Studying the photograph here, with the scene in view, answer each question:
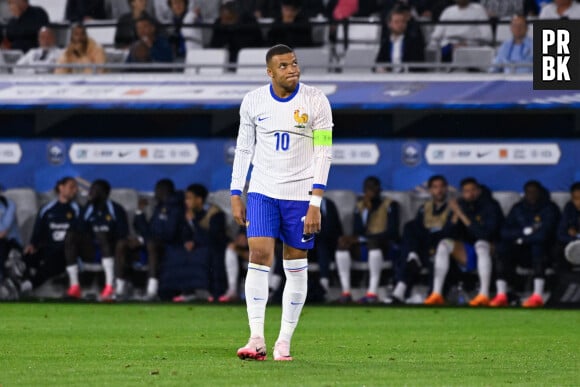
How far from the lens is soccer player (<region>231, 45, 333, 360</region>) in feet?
30.8

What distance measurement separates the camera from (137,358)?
9.77m

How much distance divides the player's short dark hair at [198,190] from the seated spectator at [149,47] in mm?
1865

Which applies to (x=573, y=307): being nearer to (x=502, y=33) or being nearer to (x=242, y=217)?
(x=502, y=33)

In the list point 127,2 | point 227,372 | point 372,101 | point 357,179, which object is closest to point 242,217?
point 227,372

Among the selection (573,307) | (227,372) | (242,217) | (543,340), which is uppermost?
(242,217)

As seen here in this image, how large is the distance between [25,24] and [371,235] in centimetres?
599

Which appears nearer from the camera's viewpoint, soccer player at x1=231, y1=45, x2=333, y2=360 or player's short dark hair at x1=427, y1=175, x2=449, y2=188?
soccer player at x1=231, y1=45, x2=333, y2=360

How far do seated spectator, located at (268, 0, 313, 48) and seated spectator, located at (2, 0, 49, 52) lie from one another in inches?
137

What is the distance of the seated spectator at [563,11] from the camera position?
18.6 metres

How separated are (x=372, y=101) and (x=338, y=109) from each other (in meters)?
0.53

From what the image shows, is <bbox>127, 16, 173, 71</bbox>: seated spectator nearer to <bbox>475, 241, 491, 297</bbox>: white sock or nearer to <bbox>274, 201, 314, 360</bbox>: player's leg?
<bbox>475, 241, 491, 297</bbox>: white sock

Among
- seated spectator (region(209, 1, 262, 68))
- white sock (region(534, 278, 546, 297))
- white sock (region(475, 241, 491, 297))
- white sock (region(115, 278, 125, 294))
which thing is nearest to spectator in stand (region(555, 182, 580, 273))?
white sock (region(534, 278, 546, 297))

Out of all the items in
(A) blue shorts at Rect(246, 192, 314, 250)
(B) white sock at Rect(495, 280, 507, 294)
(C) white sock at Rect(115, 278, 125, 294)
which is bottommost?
(C) white sock at Rect(115, 278, 125, 294)

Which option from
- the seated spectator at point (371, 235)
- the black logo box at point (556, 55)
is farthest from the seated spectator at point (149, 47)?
the black logo box at point (556, 55)
